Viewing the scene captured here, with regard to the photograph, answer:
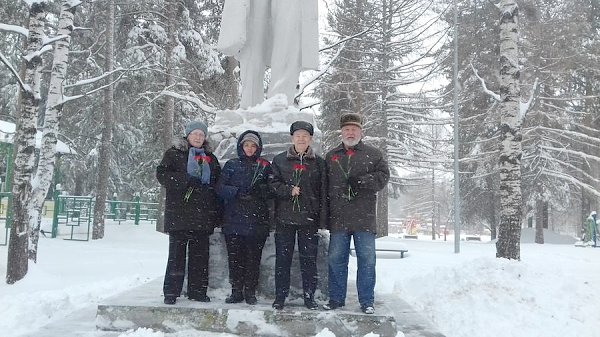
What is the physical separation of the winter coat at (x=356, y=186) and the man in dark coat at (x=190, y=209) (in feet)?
3.20

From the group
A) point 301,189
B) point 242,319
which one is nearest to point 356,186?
point 301,189

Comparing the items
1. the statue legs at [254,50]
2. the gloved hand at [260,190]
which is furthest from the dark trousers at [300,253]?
the statue legs at [254,50]

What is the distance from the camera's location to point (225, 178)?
4.05 m

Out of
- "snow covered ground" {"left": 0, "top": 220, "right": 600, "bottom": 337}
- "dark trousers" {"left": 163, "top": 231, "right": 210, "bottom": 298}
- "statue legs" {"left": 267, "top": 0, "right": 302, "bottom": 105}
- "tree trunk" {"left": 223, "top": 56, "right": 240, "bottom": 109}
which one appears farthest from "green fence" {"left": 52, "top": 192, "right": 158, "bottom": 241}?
"dark trousers" {"left": 163, "top": 231, "right": 210, "bottom": 298}

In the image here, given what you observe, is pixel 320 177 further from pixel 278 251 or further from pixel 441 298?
pixel 441 298

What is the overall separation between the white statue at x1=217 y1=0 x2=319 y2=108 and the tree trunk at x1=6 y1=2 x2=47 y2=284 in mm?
4672

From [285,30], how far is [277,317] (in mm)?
2927

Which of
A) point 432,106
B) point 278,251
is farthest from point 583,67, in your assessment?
point 278,251

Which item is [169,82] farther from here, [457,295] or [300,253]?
[300,253]

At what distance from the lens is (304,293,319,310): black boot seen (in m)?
3.89

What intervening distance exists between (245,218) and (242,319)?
2.53 feet

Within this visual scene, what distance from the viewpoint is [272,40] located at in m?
5.34

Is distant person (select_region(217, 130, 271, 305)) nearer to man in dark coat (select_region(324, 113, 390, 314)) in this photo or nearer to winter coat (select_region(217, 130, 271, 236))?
winter coat (select_region(217, 130, 271, 236))

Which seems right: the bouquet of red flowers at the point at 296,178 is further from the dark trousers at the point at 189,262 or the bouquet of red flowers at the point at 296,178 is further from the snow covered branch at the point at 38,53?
the snow covered branch at the point at 38,53
